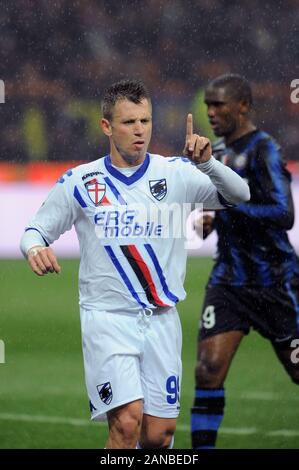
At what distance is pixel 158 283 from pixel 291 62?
10120 mm

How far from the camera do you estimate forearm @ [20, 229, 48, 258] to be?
4.48 metres

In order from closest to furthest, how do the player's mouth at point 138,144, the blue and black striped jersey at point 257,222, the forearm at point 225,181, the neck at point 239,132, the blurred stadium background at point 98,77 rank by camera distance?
the forearm at point 225,181 < the player's mouth at point 138,144 < the blue and black striped jersey at point 257,222 < the neck at point 239,132 < the blurred stadium background at point 98,77

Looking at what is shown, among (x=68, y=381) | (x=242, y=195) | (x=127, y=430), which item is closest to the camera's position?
(x=127, y=430)

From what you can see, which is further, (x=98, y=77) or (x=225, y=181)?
(x=98, y=77)

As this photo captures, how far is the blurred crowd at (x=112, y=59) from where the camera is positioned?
13.9m

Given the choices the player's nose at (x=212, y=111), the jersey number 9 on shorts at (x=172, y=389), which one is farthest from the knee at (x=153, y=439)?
the player's nose at (x=212, y=111)

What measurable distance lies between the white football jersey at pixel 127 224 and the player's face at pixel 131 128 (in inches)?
3.7

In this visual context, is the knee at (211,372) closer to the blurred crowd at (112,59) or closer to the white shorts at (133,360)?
the white shorts at (133,360)

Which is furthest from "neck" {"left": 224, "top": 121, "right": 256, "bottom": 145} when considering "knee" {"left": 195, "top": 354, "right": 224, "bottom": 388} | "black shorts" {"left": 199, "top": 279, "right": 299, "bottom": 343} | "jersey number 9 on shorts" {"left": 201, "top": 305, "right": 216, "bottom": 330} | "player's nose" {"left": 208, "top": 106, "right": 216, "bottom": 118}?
"knee" {"left": 195, "top": 354, "right": 224, "bottom": 388}

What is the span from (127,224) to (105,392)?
649 mm

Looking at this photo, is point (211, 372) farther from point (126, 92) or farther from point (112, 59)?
point (112, 59)

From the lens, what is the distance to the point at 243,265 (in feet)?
19.8

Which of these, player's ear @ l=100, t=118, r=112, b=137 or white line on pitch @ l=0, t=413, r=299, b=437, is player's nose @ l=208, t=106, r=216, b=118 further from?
white line on pitch @ l=0, t=413, r=299, b=437

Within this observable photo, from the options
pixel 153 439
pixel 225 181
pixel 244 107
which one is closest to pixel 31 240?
pixel 225 181
